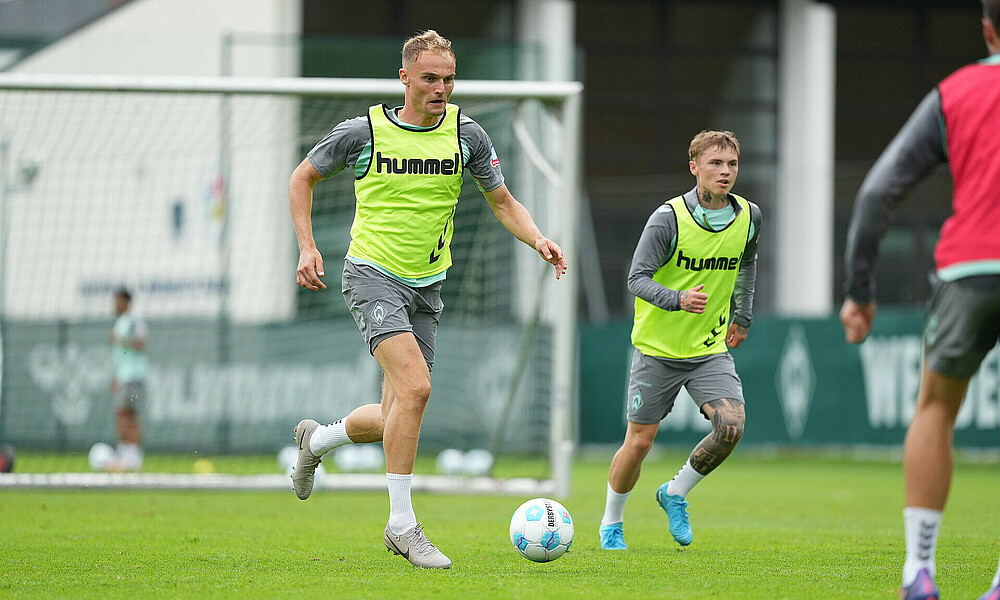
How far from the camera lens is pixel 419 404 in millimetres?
5746

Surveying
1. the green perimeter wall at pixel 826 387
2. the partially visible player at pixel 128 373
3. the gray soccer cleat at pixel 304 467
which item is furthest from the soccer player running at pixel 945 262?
the green perimeter wall at pixel 826 387

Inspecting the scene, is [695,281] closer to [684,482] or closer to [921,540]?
[684,482]

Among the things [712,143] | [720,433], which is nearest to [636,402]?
[720,433]

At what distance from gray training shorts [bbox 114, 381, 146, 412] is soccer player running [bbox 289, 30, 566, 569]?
778 centimetres

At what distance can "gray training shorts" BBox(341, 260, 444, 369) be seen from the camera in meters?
5.82

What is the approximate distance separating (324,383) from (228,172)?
292 centimetres

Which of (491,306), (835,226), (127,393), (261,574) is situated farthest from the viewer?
(835,226)

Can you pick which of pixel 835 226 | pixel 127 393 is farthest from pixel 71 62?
pixel 835 226

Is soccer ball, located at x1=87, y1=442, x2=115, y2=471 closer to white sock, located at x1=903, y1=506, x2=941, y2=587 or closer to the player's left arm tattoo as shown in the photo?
the player's left arm tattoo

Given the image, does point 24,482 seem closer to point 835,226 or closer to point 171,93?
point 171,93

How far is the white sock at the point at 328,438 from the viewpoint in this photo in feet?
21.1

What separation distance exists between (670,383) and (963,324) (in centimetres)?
267

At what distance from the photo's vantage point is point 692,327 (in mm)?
6648

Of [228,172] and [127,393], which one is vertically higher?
[228,172]
